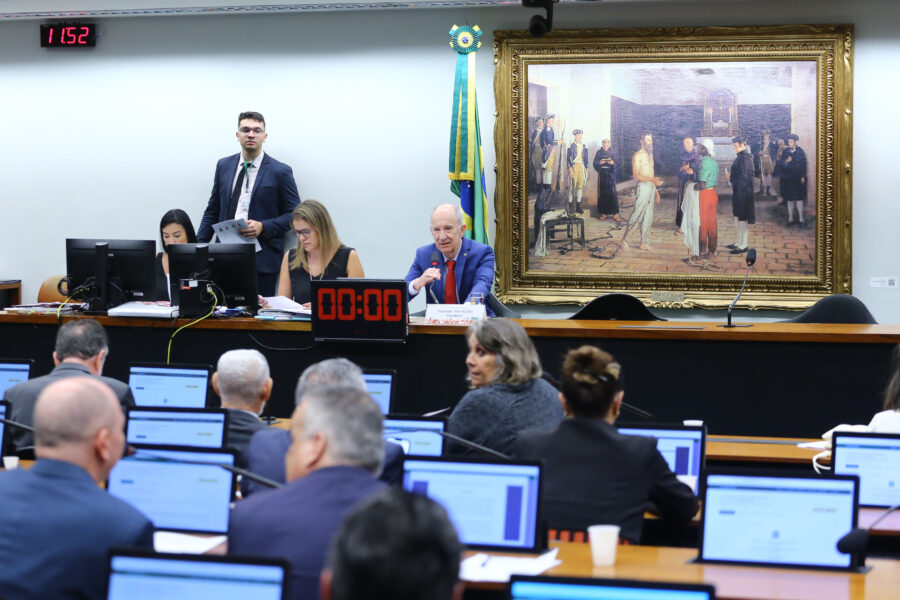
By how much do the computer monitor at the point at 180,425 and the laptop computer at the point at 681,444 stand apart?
137cm

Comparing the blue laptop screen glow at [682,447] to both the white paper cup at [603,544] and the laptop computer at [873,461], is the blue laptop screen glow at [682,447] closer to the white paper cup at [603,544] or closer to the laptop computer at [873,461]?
the laptop computer at [873,461]

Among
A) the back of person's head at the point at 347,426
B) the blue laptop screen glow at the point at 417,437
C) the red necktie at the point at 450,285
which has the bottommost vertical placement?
the blue laptop screen glow at the point at 417,437

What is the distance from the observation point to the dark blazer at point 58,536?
2.11 m

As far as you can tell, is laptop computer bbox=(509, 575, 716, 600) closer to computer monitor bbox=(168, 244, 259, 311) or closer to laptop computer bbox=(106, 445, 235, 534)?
laptop computer bbox=(106, 445, 235, 534)

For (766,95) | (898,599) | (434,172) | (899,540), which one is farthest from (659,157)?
(898,599)

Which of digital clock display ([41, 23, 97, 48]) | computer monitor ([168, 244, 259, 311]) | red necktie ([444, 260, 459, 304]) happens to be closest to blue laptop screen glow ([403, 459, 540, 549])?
computer monitor ([168, 244, 259, 311])

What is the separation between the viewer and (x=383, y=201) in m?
8.39

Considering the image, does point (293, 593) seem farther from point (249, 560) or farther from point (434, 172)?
point (434, 172)

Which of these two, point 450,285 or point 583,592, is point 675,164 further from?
point 583,592

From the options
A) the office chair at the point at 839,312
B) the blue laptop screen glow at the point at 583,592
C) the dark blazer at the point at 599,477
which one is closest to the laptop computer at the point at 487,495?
the dark blazer at the point at 599,477

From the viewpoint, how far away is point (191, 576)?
1.90 meters

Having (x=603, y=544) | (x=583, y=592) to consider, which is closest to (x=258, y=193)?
(x=603, y=544)

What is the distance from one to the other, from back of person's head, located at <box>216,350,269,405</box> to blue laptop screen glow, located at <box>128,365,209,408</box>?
34.8 inches

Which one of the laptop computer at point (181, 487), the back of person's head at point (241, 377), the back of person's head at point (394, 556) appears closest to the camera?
the back of person's head at point (394, 556)
